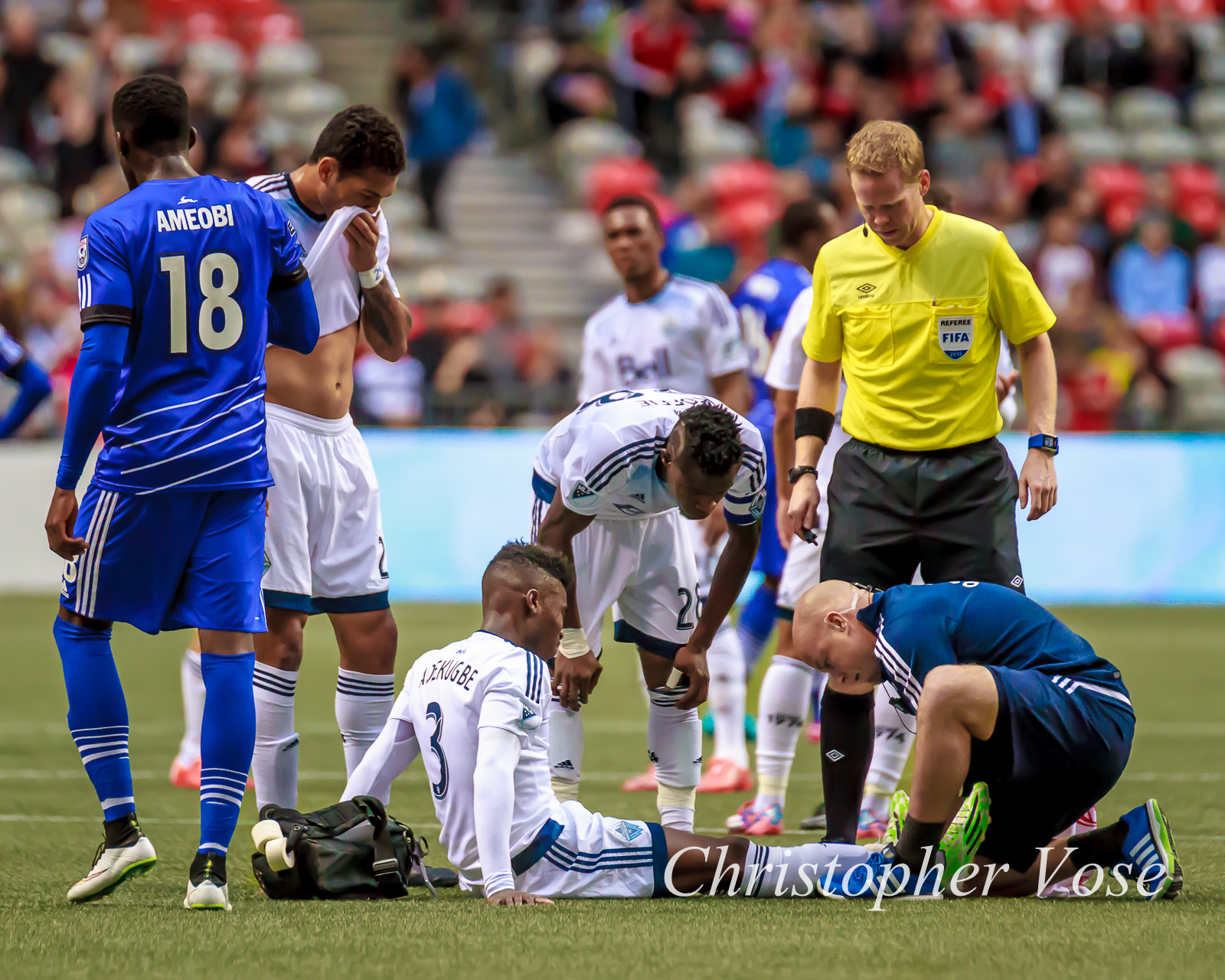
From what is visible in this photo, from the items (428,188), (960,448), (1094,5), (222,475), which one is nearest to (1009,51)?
(1094,5)

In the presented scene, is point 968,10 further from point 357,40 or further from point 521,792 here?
point 521,792

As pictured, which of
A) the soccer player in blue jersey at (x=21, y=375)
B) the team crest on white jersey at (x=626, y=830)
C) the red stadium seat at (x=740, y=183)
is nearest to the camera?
the team crest on white jersey at (x=626, y=830)

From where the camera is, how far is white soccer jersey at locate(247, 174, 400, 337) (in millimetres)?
5422

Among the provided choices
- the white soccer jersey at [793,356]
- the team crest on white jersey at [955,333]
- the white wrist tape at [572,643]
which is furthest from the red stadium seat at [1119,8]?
the white wrist tape at [572,643]

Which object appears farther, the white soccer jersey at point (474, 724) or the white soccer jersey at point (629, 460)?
the white soccer jersey at point (629, 460)

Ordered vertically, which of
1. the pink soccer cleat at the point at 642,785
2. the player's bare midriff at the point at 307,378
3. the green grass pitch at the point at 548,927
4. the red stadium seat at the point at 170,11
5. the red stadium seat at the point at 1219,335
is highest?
the red stadium seat at the point at 170,11

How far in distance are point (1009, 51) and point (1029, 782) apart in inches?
702

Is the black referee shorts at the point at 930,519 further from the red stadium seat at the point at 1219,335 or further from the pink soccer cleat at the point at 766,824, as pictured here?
the red stadium seat at the point at 1219,335

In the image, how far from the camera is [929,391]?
207 inches

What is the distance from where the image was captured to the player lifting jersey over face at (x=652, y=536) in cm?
496

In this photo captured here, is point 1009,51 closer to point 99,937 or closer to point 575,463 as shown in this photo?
point 575,463

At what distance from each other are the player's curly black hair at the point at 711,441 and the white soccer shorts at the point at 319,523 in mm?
1149

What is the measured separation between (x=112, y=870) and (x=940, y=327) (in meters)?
2.83

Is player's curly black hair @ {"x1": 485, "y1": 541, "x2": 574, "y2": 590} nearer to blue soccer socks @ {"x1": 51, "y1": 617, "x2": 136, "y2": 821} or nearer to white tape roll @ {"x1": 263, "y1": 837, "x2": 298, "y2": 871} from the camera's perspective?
white tape roll @ {"x1": 263, "y1": 837, "x2": 298, "y2": 871}
